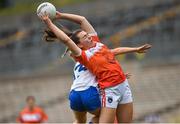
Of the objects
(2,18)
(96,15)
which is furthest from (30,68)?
(2,18)

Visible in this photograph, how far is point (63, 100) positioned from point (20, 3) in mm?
9932

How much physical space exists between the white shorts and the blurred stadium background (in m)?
8.05

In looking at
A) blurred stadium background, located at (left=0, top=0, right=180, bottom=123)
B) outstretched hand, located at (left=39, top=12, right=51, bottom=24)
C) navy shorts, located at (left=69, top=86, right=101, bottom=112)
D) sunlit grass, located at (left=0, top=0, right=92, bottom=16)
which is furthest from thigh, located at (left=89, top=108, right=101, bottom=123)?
sunlit grass, located at (left=0, top=0, right=92, bottom=16)

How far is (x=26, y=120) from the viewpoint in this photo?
1493cm

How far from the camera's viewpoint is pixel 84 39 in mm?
7949

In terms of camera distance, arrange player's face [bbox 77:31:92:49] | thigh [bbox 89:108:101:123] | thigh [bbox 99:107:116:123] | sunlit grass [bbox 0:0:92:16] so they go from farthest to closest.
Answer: sunlit grass [bbox 0:0:92:16]
thigh [bbox 89:108:101:123]
player's face [bbox 77:31:92:49]
thigh [bbox 99:107:116:123]

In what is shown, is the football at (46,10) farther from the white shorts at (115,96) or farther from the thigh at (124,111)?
the thigh at (124,111)

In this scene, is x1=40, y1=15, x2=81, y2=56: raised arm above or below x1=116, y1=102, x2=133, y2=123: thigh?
above

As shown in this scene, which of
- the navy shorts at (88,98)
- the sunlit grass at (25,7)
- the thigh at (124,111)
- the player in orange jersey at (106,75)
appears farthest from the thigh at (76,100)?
the sunlit grass at (25,7)

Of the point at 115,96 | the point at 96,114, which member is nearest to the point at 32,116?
the point at 96,114

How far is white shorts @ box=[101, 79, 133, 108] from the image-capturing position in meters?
7.86

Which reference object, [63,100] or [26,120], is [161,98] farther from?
[26,120]

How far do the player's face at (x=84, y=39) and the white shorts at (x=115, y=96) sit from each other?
546mm

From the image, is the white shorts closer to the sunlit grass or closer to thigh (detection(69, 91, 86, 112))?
thigh (detection(69, 91, 86, 112))
